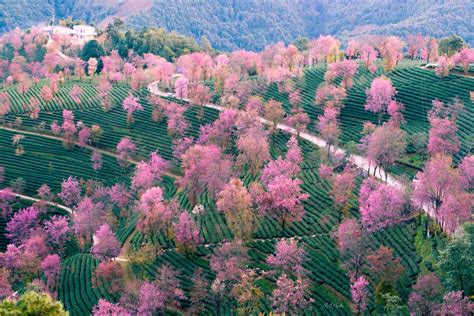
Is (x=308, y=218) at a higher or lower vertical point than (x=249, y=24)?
higher

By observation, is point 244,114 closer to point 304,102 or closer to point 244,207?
point 304,102

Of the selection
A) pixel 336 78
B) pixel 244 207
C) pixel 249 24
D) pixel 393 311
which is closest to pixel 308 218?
pixel 244 207

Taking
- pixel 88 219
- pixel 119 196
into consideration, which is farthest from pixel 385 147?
pixel 88 219

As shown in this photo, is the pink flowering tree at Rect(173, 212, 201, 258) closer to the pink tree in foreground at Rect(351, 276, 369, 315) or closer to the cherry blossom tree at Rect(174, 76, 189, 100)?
the pink tree in foreground at Rect(351, 276, 369, 315)

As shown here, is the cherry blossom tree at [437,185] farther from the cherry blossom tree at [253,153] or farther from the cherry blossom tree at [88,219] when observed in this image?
the cherry blossom tree at [88,219]

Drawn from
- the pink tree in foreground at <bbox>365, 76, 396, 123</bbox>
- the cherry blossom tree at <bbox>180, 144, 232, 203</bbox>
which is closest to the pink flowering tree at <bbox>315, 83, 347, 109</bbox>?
the pink tree in foreground at <bbox>365, 76, 396, 123</bbox>

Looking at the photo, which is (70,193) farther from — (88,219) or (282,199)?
(282,199)
